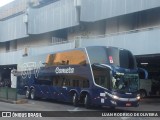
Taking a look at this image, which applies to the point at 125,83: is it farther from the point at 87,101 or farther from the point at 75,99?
the point at 75,99

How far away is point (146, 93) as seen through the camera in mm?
38094

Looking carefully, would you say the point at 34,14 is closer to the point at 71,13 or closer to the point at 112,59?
the point at 71,13

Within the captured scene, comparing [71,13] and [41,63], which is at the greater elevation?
[71,13]

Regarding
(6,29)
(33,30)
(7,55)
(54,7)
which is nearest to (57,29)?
(54,7)

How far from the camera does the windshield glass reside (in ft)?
70.8

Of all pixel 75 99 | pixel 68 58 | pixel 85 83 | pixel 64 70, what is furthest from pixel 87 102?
pixel 68 58

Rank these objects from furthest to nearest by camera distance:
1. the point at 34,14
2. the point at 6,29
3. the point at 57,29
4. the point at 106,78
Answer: the point at 6,29
the point at 34,14
the point at 57,29
the point at 106,78

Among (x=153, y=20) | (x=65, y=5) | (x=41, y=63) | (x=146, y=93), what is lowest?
(x=146, y=93)

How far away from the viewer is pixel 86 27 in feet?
130

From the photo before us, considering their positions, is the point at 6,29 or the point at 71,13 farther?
the point at 6,29

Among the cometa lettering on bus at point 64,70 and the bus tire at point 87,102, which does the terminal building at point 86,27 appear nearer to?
the cometa lettering on bus at point 64,70

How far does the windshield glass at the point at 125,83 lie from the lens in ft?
70.8

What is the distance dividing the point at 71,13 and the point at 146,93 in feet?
35.9

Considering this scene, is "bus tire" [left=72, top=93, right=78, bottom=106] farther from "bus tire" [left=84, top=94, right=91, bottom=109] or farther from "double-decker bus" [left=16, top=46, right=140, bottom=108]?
"bus tire" [left=84, top=94, right=91, bottom=109]
